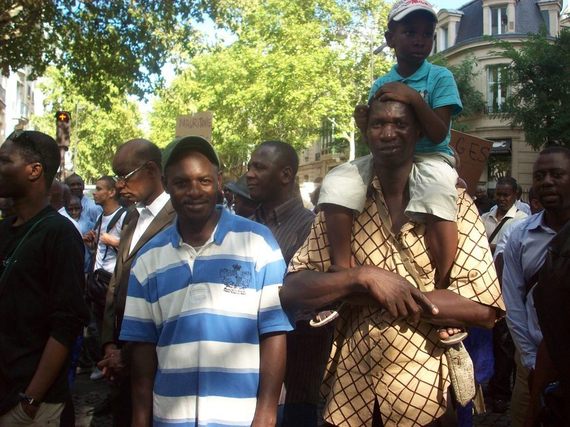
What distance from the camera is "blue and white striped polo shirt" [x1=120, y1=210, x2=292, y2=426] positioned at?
2512 mm

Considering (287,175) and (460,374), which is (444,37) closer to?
(287,175)

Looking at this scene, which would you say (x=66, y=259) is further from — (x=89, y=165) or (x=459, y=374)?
(x=89, y=165)

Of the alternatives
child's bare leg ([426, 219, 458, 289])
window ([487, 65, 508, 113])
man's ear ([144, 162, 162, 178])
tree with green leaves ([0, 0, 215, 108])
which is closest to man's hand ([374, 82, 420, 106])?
child's bare leg ([426, 219, 458, 289])

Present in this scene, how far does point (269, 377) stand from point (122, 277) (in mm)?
1435

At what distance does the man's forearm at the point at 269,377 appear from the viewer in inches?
101

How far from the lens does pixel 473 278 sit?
7.24 feet

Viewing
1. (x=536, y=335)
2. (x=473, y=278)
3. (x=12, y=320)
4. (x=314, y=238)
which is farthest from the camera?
(x=536, y=335)

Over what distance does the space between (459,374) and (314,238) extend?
29.4 inches

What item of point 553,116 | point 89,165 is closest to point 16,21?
point 553,116

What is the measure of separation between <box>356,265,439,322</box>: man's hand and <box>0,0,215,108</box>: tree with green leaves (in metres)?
11.6

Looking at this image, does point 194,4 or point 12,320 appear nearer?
point 12,320

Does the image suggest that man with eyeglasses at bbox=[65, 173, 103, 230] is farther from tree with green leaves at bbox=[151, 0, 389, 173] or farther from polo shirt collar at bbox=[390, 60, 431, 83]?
tree with green leaves at bbox=[151, 0, 389, 173]

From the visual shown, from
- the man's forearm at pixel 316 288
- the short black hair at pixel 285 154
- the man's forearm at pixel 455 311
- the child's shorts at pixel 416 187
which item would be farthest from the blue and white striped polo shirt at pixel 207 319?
the short black hair at pixel 285 154

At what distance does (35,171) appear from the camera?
10.3 ft
